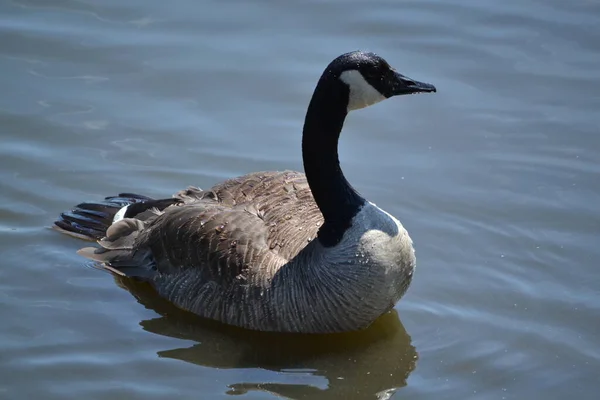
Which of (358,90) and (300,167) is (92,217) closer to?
(300,167)

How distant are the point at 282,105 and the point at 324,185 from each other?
3.70 meters

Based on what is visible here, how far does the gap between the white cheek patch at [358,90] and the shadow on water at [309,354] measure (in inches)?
82.5

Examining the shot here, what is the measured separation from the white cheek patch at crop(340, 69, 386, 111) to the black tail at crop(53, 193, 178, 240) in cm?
259

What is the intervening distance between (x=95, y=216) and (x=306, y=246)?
2.64 metres

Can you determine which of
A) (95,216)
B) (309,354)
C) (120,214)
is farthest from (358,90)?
(95,216)

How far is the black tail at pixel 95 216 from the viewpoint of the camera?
10898 mm

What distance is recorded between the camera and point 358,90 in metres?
9.14

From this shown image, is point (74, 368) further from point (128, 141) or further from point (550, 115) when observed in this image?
point (550, 115)

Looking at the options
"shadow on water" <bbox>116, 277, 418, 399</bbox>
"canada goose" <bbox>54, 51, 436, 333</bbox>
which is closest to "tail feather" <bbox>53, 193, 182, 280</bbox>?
"canada goose" <bbox>54, 51, 436, 333</bbox>

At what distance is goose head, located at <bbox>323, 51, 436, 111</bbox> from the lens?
356 inches

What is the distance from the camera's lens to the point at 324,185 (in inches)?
370

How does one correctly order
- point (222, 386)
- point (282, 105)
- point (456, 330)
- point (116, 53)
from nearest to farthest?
1. point (222, 386)
2. point (456, 330)
3. point (282, 105)
4. point (116, 53)

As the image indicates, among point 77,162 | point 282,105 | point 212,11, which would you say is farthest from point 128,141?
point 212,11

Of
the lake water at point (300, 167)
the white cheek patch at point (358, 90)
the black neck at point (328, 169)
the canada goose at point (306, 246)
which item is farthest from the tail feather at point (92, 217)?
the white cheek patch at point (358, 90)
